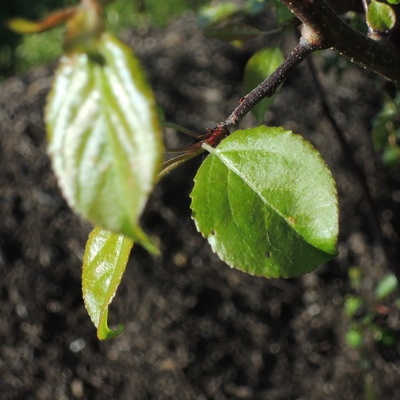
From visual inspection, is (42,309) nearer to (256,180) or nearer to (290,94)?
(290,94)

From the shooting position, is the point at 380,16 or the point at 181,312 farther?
the point at 181,312

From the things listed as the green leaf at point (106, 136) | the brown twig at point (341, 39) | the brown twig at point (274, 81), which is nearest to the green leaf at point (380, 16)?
the brown twig at point (341, 39)

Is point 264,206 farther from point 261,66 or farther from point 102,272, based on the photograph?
point 261,66

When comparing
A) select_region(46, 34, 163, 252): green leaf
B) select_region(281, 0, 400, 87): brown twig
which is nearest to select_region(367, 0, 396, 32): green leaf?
select_region(281, 0, 400, 87): brown twig

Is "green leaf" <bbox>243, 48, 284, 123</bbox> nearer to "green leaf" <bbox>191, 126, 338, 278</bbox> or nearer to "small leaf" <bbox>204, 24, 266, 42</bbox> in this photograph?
"small leaf" <bbox>204, 24, 266, 42</bbox>

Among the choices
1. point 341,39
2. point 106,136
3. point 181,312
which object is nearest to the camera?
point 106,136

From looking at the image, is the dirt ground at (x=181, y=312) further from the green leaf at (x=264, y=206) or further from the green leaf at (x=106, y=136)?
the green leaf at (x=106, y=136)

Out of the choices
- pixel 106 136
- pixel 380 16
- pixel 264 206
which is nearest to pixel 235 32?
pixel 380 16
